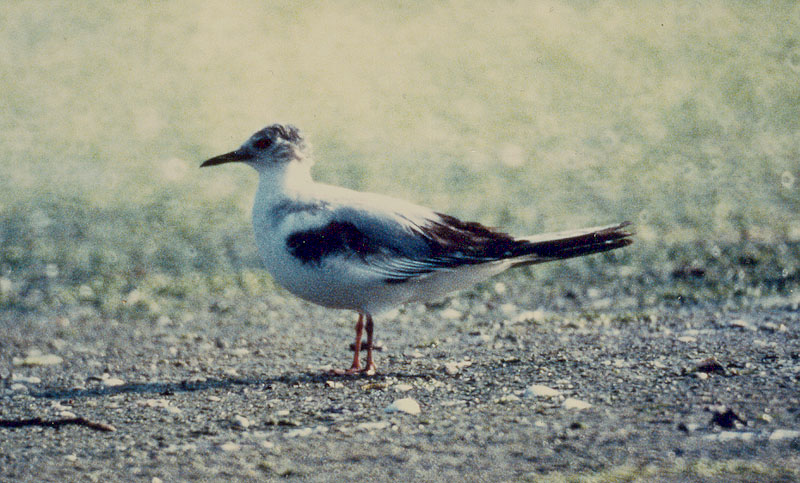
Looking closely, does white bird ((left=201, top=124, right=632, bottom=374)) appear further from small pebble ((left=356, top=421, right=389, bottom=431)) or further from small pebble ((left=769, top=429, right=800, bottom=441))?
small pebble ((left=769, top=429, right=800, bottom=441))

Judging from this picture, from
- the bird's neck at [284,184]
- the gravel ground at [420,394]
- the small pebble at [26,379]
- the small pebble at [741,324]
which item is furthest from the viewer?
the small pebble at [741,324]

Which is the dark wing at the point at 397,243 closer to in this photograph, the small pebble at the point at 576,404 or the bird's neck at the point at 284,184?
the bird's neck at the point at 284,184

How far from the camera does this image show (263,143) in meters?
6.02

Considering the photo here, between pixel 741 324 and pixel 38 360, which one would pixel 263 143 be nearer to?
pixel 38 360

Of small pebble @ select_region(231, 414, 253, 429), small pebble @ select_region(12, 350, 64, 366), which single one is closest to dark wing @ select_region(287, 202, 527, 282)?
small pebble @ select_region(231, 414, 253, 429)

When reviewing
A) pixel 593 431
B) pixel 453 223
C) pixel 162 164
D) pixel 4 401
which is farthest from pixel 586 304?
pixel 162 164

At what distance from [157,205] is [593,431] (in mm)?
6768

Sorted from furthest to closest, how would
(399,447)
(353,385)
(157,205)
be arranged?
(157,205), (353,385), (399,447)

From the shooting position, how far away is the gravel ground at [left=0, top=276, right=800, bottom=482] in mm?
4250

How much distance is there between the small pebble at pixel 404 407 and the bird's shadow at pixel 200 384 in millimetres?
582

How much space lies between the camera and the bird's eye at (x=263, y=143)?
601 cm

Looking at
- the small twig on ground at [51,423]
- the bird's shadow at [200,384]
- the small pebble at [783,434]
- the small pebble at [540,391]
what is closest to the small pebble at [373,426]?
the small pebble at [540,391]

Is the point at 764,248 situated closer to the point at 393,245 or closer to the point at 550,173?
the point at 550,173

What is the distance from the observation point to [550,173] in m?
11.2
